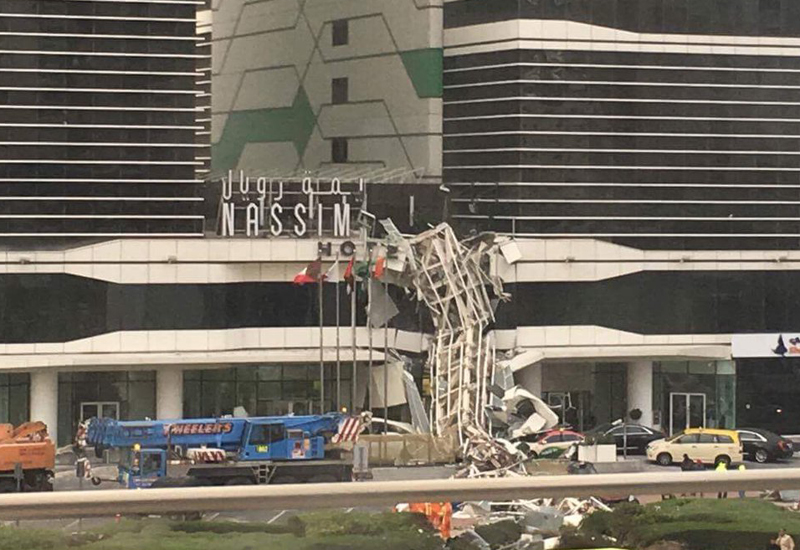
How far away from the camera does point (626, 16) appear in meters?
68.6

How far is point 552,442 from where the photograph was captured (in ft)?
200

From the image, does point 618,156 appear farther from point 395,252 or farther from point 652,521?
point 652,521

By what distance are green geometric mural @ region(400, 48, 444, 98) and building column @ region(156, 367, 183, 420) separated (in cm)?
1787

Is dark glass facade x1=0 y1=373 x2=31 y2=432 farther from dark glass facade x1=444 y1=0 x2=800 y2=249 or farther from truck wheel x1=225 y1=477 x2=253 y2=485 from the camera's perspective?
dark glass facade x1=444 y1=0 x2=800 y2=249

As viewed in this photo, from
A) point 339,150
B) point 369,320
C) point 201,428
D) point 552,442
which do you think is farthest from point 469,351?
point 339,150

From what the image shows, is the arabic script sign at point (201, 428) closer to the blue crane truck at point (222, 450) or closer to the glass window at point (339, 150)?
the blue crane truck at point (222, 450)

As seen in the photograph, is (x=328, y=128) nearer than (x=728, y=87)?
No

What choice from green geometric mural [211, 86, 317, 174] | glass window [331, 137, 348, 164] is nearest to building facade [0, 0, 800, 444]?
glass window [331, 137, 348, 164]

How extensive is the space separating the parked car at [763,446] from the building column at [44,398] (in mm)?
28145

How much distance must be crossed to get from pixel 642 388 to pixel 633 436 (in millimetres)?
6577

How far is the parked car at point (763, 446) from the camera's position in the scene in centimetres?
6259

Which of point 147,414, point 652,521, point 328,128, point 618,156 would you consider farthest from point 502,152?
point 652,521

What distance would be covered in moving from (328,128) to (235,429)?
30.9 meters

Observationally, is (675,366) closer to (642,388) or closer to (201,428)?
(642,388)
